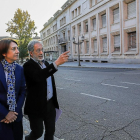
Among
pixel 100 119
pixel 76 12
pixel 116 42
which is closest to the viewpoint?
pixel 100 119

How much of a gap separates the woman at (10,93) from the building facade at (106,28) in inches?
688

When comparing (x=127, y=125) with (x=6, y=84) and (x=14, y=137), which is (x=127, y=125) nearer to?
(x=14, y=137)

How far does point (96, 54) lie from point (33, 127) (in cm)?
2347

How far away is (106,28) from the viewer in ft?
73.0

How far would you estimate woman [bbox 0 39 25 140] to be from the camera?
176cm

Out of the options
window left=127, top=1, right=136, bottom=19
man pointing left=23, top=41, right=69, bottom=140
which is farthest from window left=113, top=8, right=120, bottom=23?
man pointing left=23, top=41, right=69, bottom=140

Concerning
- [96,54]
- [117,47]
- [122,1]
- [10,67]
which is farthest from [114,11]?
[10,67]

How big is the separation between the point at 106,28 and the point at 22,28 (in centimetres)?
2591

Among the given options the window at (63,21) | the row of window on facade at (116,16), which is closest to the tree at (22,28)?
the window at (63,21)

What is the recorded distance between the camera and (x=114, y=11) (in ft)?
69.7

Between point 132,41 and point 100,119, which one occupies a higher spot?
point 132,41

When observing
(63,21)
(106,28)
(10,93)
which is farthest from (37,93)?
(63,21)

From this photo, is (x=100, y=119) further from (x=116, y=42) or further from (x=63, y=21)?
(x=63, y=21)

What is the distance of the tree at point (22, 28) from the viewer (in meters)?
39.3
